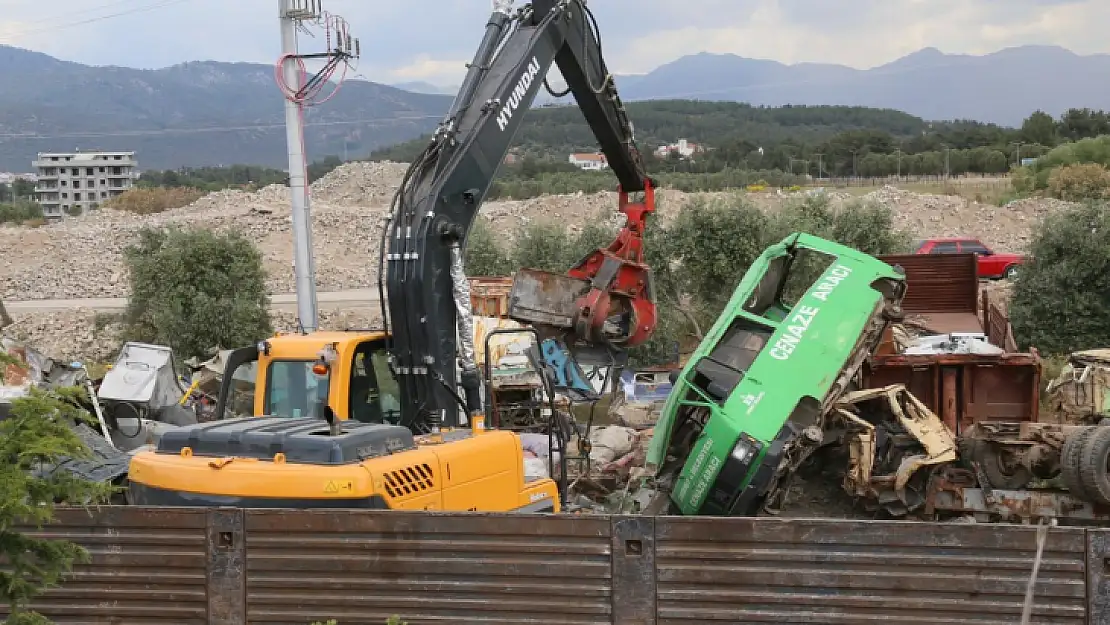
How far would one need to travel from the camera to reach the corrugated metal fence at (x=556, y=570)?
5.89 metres

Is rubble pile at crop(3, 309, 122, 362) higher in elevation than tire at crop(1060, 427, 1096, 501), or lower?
lower

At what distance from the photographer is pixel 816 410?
10.4m

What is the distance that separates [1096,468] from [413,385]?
600cm

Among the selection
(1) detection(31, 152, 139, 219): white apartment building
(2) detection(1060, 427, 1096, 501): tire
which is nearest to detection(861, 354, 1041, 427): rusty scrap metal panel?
(2) detection(1060, 427, 1096, 501): tire

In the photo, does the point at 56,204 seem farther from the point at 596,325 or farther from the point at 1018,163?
the point at 596,325

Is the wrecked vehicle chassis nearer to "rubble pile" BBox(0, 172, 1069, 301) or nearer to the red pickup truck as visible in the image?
the red pickup truck

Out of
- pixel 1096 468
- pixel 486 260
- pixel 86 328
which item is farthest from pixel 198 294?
pixel 1096 468

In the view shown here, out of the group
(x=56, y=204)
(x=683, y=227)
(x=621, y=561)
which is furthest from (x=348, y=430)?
(x=56, y=204)

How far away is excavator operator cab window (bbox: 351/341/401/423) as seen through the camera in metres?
8.23

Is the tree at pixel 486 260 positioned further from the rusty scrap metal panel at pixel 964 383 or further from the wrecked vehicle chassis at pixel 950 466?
the wrecked vehicle chassis at pixel 950 466

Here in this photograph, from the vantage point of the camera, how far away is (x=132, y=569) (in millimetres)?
6602

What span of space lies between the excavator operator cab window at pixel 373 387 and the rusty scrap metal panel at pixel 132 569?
1.83 m

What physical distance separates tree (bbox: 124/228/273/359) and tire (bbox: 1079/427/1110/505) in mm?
17878

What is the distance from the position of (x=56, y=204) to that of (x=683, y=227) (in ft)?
462
